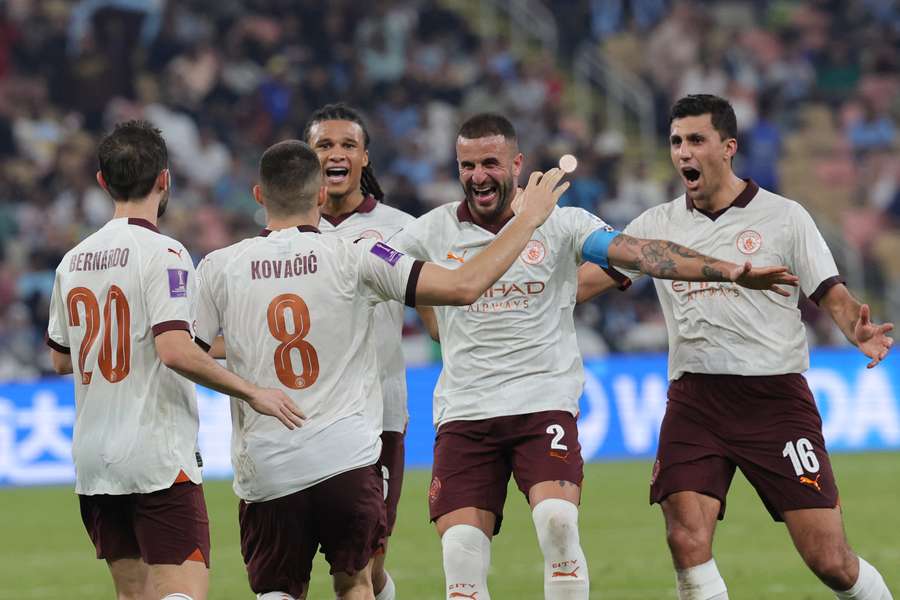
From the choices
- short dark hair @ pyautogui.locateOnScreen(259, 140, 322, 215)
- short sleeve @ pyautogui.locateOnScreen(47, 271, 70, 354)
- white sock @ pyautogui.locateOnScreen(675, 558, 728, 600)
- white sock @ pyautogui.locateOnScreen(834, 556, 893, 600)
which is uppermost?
short dark hair @ pyautogui.locateOnScreen(259, 140, 322, 215)

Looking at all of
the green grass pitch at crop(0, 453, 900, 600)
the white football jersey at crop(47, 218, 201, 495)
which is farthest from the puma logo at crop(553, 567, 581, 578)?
the green grass pitch at crop(0, 453, 900, 600)

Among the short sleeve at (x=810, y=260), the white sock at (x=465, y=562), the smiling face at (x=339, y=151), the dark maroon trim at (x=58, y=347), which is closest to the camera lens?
the dark maroon trim at (x=58, y=347)

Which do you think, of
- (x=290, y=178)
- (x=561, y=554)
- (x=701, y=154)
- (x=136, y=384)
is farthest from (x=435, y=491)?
(x=701, y=154)

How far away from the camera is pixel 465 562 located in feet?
22.4

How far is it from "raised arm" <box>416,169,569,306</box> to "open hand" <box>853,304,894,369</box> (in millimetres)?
1577

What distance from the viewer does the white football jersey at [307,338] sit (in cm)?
614

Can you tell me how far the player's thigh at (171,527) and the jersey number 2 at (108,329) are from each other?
0.52m

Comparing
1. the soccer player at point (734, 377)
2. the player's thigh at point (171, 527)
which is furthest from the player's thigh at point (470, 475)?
the player's thigh at point (171, 527)

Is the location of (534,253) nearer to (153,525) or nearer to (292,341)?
(292,341)

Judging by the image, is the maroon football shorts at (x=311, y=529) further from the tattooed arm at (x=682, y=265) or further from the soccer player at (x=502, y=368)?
the tattooed arm at (x=682, y=265)

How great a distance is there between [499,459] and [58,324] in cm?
215

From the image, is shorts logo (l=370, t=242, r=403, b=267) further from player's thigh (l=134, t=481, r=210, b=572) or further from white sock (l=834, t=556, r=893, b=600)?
white sock (l=834, t=556, r=893, b=600)

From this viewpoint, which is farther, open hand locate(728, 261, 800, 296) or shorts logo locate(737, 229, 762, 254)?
shorts logo locate(737, 229, 762, 254)

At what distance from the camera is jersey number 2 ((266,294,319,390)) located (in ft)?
20.1
